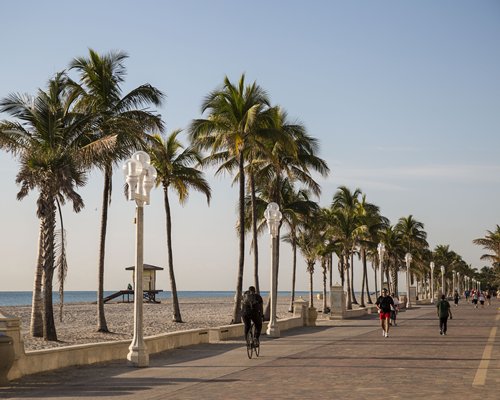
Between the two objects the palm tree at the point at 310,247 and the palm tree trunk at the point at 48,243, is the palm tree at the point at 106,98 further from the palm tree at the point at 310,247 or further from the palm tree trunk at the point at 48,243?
the palm tree at the point at 310,247

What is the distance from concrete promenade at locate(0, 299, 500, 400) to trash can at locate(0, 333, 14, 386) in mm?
208

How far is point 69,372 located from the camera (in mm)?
15461

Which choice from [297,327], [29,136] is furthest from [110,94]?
[297,327]

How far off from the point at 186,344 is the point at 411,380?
999 centimetres

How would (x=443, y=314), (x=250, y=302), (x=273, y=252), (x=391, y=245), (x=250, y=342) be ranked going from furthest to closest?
(x=391, y=245) < (x=443, y=314) < (x=273, y=252) < (x=250, y=302) < (x=250, y=342)

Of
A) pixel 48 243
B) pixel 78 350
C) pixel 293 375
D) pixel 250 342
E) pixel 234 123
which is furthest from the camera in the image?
pixel 234 123

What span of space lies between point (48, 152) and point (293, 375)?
48.3ft

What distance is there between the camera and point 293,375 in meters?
14.7

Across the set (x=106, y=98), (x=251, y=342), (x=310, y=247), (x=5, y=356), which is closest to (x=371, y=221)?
(x=310, y=247)

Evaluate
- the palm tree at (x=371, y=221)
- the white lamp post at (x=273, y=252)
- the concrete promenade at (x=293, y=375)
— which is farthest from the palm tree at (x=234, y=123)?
the palm tree at (x=371, y=221)

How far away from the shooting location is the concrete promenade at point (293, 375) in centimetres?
1219

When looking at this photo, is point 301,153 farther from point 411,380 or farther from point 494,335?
point 411,380

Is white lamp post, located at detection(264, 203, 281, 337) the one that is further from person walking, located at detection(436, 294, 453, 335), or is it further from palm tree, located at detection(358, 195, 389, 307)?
palm tree, located at detection(358, 195, 389, 307)

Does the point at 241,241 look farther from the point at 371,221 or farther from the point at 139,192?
the point at 371,221
